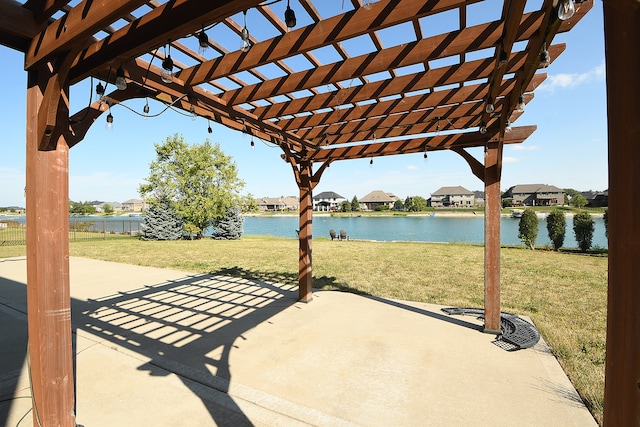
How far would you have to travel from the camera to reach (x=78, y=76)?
2266mm

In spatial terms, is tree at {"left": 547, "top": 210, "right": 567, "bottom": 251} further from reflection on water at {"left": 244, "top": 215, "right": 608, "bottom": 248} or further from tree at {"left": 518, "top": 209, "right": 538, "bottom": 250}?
reflection on water at {"left": 244, "top": 215, "right": 608, "bottom": 248}

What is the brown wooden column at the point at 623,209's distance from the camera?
105 centimetres

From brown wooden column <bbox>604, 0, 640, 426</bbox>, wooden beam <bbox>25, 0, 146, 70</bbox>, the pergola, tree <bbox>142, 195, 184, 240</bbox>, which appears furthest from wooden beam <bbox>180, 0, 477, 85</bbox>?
tree <bbox>142, 195, 184, 240</bbox>

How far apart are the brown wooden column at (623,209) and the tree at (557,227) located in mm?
14816

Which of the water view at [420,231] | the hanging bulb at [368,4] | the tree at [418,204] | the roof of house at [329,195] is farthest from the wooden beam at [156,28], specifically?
the roof of house at [329,195]

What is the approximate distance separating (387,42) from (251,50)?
1.28 metres

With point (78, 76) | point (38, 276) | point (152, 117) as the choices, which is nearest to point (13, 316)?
point (38, 276)

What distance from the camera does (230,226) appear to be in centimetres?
2084

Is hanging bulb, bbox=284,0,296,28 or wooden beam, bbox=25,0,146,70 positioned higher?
hanging bulb, bbox=284,0,296,28

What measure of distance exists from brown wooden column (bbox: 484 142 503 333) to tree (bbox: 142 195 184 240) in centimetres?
1942

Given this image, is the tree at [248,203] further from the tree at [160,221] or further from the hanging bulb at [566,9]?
the hanging bulb at [566,9]

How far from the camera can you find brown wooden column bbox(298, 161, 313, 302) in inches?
237

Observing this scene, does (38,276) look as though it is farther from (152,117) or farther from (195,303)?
(195,303)

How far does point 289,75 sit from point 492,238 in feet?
12.0
